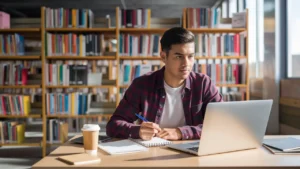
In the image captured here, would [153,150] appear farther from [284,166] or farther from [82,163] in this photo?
[284,166]

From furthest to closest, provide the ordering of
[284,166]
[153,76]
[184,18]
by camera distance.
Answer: [184,18] < [153,76] < [284,166]

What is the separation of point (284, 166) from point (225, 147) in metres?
0.23

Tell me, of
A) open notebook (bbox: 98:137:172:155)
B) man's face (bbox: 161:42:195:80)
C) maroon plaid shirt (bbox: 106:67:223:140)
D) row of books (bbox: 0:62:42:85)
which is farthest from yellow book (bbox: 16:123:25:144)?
open notebook (bbox: 98:137:172:155)

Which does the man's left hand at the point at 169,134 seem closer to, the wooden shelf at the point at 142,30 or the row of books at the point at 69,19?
the wooden shelf at the point at 142,30

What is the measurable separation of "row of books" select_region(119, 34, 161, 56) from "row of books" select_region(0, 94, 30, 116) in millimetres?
1317

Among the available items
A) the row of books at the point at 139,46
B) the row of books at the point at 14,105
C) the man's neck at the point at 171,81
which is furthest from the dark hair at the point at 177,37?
the row of books at the point at 14,105

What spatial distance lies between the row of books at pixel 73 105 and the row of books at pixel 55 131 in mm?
123

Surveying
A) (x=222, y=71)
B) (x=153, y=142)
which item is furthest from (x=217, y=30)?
(x=153, y=142)

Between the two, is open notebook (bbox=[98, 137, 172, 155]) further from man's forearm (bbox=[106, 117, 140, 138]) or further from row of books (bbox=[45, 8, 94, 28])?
row of books (bbox=[45, 8, 94, 28])

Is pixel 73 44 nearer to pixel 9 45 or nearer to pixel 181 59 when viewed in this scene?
pixel 9 45

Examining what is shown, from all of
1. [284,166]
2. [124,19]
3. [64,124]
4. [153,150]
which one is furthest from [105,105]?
[284,166]

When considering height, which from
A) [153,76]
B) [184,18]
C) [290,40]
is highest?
[184,18]

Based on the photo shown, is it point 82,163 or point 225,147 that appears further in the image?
point 225,147

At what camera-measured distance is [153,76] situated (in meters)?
1.95
